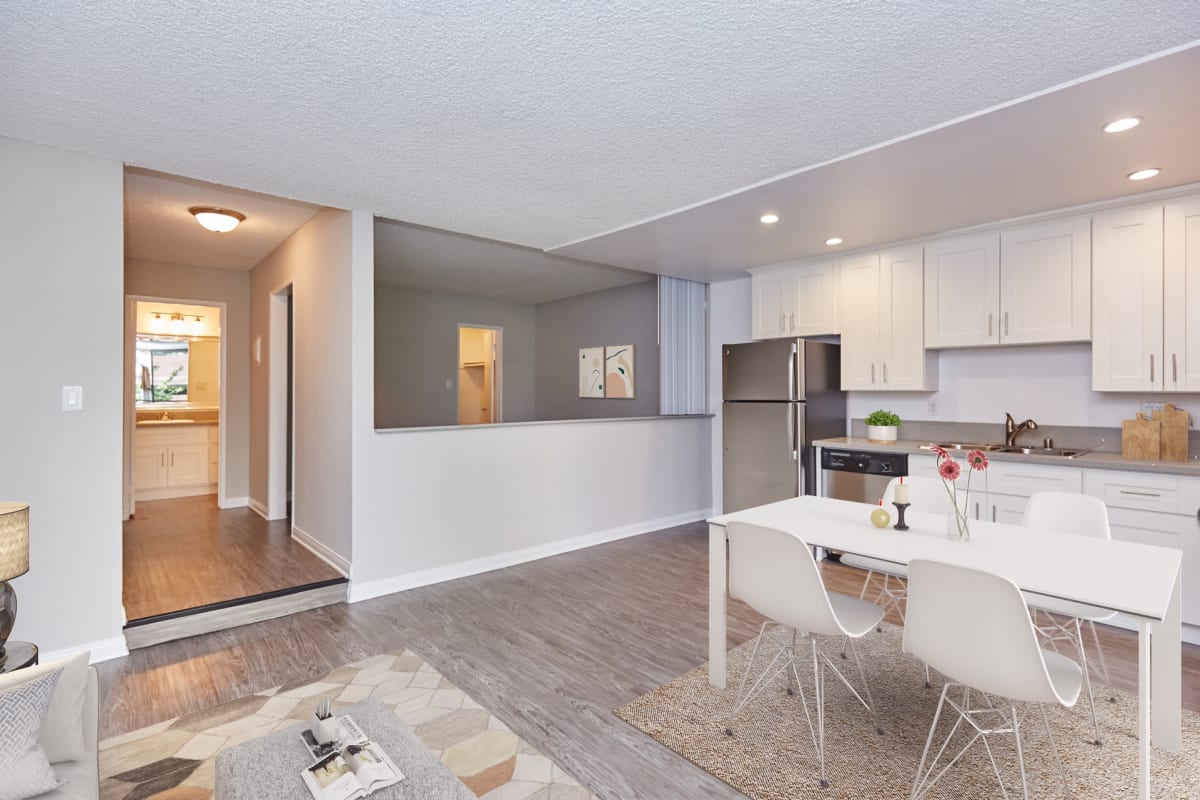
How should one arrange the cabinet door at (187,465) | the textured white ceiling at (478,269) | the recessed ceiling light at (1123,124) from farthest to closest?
1. the cabinet door at (187,465)
2. the textured white ceiling at (478,269)
3. the recessed ceiling light at (1123,124)

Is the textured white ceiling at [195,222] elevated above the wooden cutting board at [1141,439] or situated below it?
above

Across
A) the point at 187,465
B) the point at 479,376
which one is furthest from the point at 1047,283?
the point at 187,465

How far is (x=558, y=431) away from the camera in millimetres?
4832

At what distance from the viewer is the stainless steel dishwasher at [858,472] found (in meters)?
4.20

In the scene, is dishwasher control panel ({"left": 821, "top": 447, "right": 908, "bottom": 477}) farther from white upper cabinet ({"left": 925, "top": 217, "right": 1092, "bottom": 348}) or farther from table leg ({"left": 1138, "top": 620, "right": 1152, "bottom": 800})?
table leg ({"left": 1138, "top": 620, "right": 1152, "bottom": 800})

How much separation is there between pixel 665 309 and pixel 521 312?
322cm

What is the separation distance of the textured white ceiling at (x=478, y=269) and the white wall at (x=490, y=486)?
1189mm

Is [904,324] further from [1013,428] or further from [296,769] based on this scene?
[296,769]

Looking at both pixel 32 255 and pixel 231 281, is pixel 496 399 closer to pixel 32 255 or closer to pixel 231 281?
pixel 231 281

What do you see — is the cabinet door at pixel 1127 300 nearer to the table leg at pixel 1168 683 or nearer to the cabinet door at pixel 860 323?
the cabinet door at pixel 860 323

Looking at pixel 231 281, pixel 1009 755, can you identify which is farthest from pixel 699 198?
pixel 231 281

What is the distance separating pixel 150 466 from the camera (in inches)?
255

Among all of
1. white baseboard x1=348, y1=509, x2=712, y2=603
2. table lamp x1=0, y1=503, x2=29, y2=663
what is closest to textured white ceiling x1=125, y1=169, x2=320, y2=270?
table lamp x1=0, y1=503, x2=29, y2=663

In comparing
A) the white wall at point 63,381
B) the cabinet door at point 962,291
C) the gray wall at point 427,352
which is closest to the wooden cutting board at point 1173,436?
the cabinet door at point 962,291
